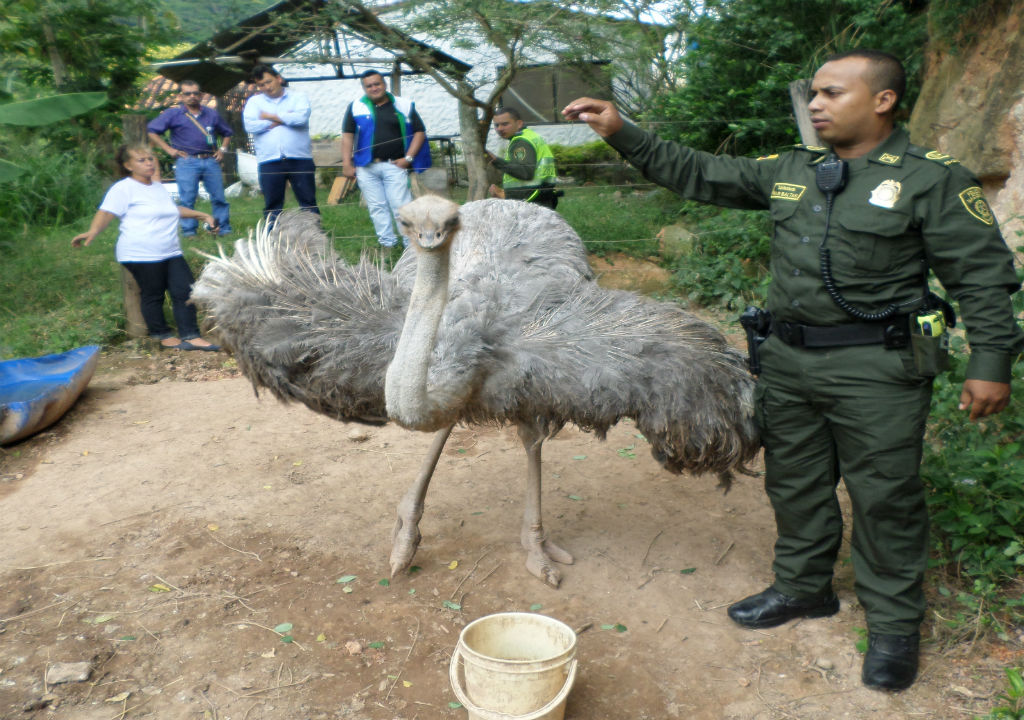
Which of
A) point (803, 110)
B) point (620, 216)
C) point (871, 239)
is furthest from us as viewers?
point (620, 216)

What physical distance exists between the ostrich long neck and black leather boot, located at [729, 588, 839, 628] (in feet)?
5.26

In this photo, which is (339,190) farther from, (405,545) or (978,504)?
(978,504)

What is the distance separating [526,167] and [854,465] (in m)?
5.07

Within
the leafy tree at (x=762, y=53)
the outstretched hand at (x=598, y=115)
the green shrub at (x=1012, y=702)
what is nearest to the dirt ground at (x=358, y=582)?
the green shrub at (x=1012, y=702)

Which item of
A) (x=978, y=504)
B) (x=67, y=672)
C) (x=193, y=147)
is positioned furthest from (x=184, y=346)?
(x=978, y=504)

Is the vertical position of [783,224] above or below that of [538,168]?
above

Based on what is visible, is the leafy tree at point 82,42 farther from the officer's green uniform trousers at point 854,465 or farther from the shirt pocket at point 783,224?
the officer's green uniform trousers at point 854,465

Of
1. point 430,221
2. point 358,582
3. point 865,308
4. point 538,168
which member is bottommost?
point 358,582

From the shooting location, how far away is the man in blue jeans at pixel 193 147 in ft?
28.7

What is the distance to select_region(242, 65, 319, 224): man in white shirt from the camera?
7793 millimetres

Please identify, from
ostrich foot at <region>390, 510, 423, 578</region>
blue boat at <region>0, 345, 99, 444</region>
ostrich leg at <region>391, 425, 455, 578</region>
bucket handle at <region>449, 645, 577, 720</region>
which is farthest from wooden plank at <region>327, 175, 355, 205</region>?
bucket handle at <region>449, 645, 577, 720</region>

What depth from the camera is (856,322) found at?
117 inches

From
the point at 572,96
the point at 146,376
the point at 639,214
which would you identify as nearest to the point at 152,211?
the point at 146,376

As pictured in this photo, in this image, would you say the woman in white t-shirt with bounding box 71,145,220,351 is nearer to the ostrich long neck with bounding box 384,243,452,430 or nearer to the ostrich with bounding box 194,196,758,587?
the ostrich with bounding box 194,196,758,587
